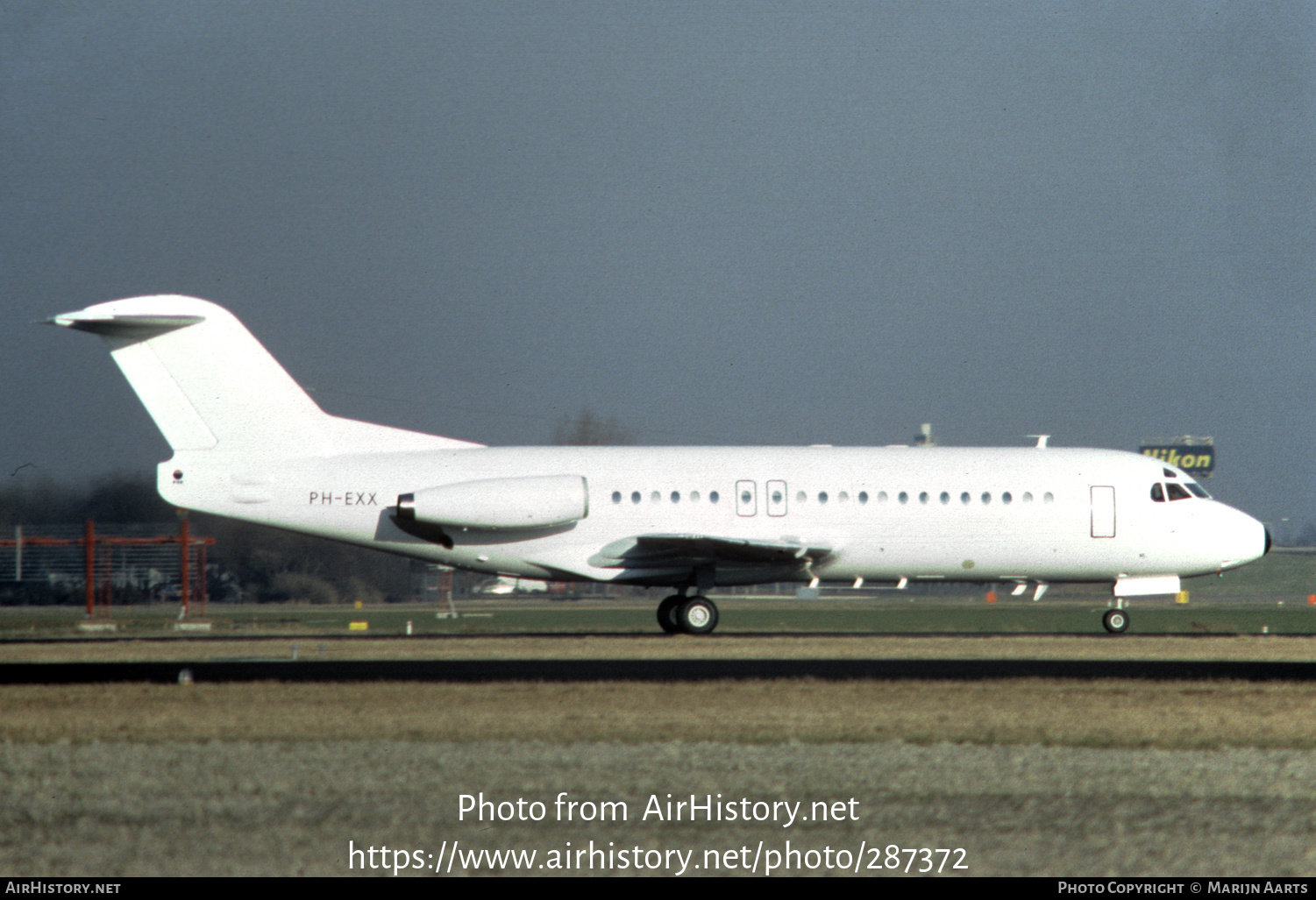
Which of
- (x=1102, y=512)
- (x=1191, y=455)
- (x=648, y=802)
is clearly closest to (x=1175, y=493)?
(x=1102, y=512)

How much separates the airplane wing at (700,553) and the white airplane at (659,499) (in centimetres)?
5

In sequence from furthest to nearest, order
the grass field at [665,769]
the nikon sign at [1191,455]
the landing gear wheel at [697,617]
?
the nikon sign at [1191,455] → the landing gear wheel at [697,617] → the grass field at [665,769]

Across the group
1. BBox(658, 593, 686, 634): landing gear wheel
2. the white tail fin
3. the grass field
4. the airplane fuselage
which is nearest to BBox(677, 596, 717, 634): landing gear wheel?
BBox(658, 593, 686, 634): landing gear wheel

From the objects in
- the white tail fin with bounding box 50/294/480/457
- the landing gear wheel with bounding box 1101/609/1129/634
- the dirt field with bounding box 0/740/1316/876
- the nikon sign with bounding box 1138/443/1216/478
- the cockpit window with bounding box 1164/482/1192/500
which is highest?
the nikon sign with bounding box 1138/443/1216/478

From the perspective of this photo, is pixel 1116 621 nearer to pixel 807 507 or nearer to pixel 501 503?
pixel 807 507

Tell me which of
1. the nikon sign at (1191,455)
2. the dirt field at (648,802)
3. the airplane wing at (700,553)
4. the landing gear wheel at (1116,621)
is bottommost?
the dirt field at (648,802)

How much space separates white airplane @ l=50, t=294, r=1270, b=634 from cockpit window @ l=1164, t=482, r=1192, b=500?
1.8 inches

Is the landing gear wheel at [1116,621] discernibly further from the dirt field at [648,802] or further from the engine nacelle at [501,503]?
the dirt field at [648,802]

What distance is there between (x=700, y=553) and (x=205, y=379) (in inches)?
385

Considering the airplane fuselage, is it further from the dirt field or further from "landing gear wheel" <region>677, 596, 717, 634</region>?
the dirt field

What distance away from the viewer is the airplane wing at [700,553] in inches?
1039

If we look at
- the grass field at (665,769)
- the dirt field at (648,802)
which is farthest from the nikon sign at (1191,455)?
the dirt field at (648,802)

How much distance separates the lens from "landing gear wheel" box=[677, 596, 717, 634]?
27266 mm

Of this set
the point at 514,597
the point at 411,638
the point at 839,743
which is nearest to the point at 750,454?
the point at 411,638
